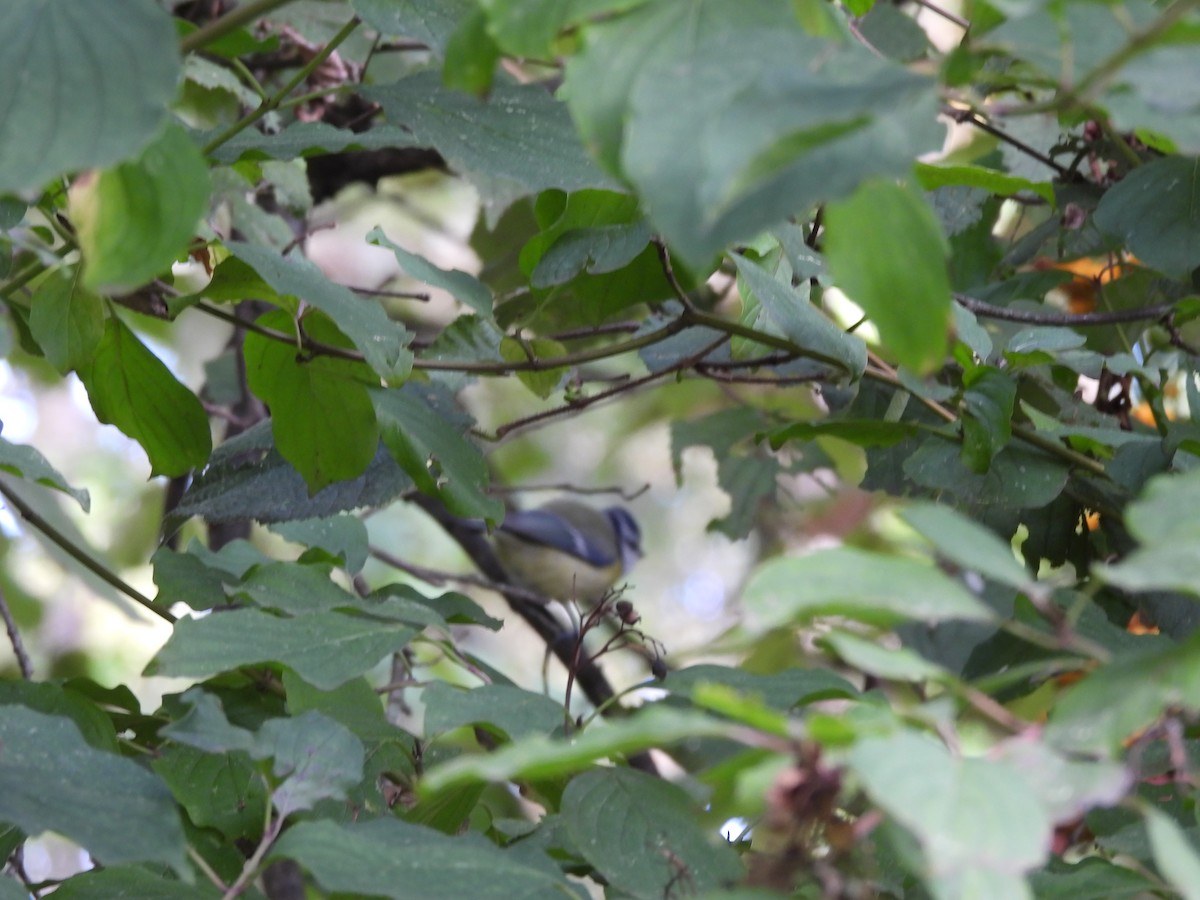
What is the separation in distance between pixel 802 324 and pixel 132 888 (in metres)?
0.54

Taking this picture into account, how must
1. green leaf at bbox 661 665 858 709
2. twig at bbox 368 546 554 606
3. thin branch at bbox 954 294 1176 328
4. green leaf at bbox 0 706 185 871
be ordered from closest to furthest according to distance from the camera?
green leaf at bbox 0 706 185 871 → green leaf at bbox 661 665 858 709 → thin branch at bbox 954 294 1176 328 → twig at bbox 368 546 554 606

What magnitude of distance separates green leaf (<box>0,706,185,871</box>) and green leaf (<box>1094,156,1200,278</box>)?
30.9 inches

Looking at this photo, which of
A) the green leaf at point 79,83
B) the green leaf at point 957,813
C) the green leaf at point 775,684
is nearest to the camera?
the green leaf at point 957,813

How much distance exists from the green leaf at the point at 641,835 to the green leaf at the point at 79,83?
0.42 m

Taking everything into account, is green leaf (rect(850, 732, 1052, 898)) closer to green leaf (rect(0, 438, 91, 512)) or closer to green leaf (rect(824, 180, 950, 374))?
green leaf (rect(824, 180, 950, 374))

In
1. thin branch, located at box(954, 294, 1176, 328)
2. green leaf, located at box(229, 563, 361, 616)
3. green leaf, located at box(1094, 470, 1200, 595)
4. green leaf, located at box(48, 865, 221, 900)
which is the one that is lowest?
green leaf, located at box(48, 865, 221, 900)

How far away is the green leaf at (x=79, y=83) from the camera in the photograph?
0.47 metres

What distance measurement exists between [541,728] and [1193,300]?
0.61 metres

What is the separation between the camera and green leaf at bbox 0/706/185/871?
0.57m

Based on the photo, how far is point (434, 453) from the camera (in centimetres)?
89

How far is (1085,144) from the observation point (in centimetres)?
118

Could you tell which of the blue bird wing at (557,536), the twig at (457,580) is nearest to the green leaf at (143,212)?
the twig at (457,580)

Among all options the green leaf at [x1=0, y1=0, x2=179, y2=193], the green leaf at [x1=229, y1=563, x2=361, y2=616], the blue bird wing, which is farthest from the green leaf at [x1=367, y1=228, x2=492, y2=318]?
the blue bird wing

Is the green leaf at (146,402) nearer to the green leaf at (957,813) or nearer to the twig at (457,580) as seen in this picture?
the twig at (457,580)
